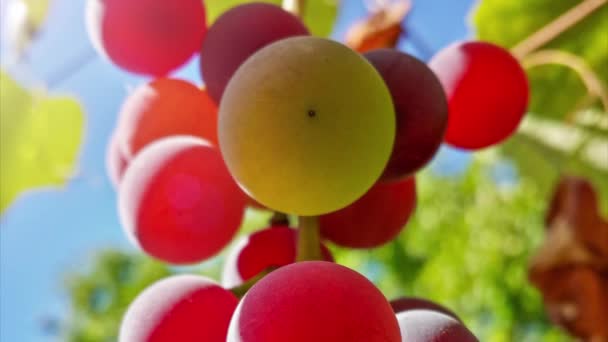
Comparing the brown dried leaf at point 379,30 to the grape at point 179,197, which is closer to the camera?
the grape at point 179,197

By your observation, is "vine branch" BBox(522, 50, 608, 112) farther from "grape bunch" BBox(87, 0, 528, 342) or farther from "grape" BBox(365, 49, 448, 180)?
"grape" BBox(365, 49, 448, 180)

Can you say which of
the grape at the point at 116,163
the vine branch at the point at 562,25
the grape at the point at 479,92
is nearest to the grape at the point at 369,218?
the grape at the point at 479,92

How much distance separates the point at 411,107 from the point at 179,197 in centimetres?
21

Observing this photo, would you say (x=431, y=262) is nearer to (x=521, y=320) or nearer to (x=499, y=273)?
(x=499, y=273)

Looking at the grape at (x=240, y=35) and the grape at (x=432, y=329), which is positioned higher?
the grape at (x=240, y=35)

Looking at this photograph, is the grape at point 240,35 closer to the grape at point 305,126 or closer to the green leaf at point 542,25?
the grape at point 305,126

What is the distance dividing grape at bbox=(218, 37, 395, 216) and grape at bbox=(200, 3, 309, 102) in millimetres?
124

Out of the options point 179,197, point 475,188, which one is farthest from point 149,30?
point 475,188

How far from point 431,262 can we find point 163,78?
3713 mm

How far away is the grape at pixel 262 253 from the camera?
58 centimetres

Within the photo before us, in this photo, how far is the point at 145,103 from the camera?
2.29 ft

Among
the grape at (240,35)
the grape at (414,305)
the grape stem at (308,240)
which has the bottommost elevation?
the grape at (414,305)

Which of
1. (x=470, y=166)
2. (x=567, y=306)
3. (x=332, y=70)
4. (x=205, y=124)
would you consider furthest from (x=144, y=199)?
(x=470, y=166)

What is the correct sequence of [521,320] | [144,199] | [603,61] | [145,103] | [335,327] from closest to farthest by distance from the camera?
[335,327]
[144,199]
[145,103]
[603,61]
[521,320]
